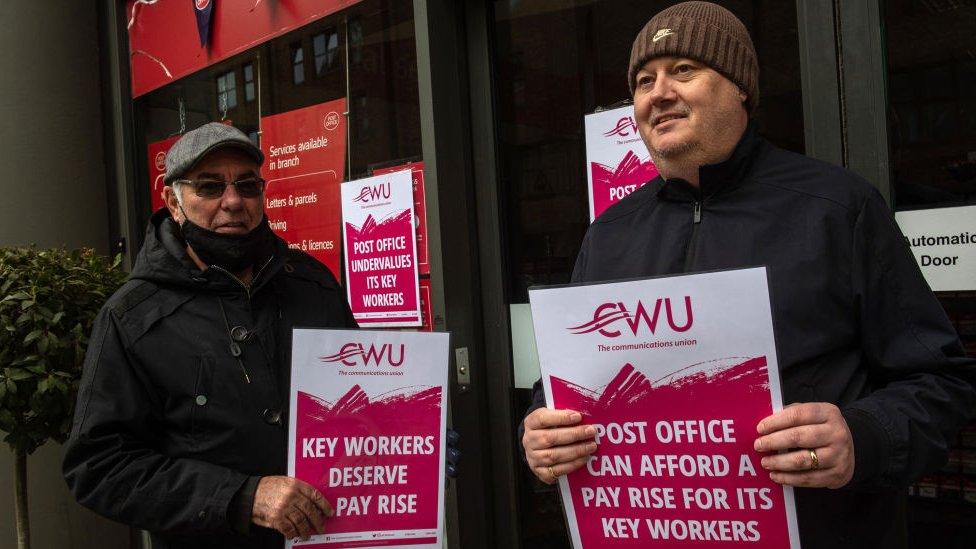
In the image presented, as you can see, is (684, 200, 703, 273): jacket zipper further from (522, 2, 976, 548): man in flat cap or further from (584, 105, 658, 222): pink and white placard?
(584, 105, 658, 222): pink and white placard

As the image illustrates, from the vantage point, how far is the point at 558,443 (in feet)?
4.97

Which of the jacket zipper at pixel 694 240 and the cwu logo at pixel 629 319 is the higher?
the jacket zipper at pixel 694 240

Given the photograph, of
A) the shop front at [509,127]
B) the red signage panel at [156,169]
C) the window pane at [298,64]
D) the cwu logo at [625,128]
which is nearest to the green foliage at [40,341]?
the shop front at [509,127]

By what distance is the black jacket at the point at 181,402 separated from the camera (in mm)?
1937

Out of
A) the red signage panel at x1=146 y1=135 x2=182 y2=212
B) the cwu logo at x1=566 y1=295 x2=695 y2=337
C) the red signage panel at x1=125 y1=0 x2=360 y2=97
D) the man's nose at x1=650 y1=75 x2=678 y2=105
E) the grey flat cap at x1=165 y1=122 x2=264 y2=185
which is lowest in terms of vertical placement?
the cwu logo at x1=566 y1=295 x2=695 y2=337

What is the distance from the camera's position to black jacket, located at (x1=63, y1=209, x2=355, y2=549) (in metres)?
1.94

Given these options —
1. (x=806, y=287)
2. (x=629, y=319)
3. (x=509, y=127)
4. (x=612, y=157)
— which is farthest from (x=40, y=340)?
(x=806, y=287)

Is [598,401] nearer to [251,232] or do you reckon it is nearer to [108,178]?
[251,232]

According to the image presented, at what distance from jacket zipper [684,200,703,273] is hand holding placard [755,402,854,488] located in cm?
37

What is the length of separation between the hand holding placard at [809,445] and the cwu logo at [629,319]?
0.21 meters

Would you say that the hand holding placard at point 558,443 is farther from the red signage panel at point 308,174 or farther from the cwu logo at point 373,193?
the red signage panel at point 308,174

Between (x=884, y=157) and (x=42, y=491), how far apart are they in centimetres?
442

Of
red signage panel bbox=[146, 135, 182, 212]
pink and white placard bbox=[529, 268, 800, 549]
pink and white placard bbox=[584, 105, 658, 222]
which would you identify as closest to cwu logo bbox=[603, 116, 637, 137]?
pink and white placard bbox=[584, 105, 658, 222]

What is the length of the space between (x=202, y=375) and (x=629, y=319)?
45.0 inches
